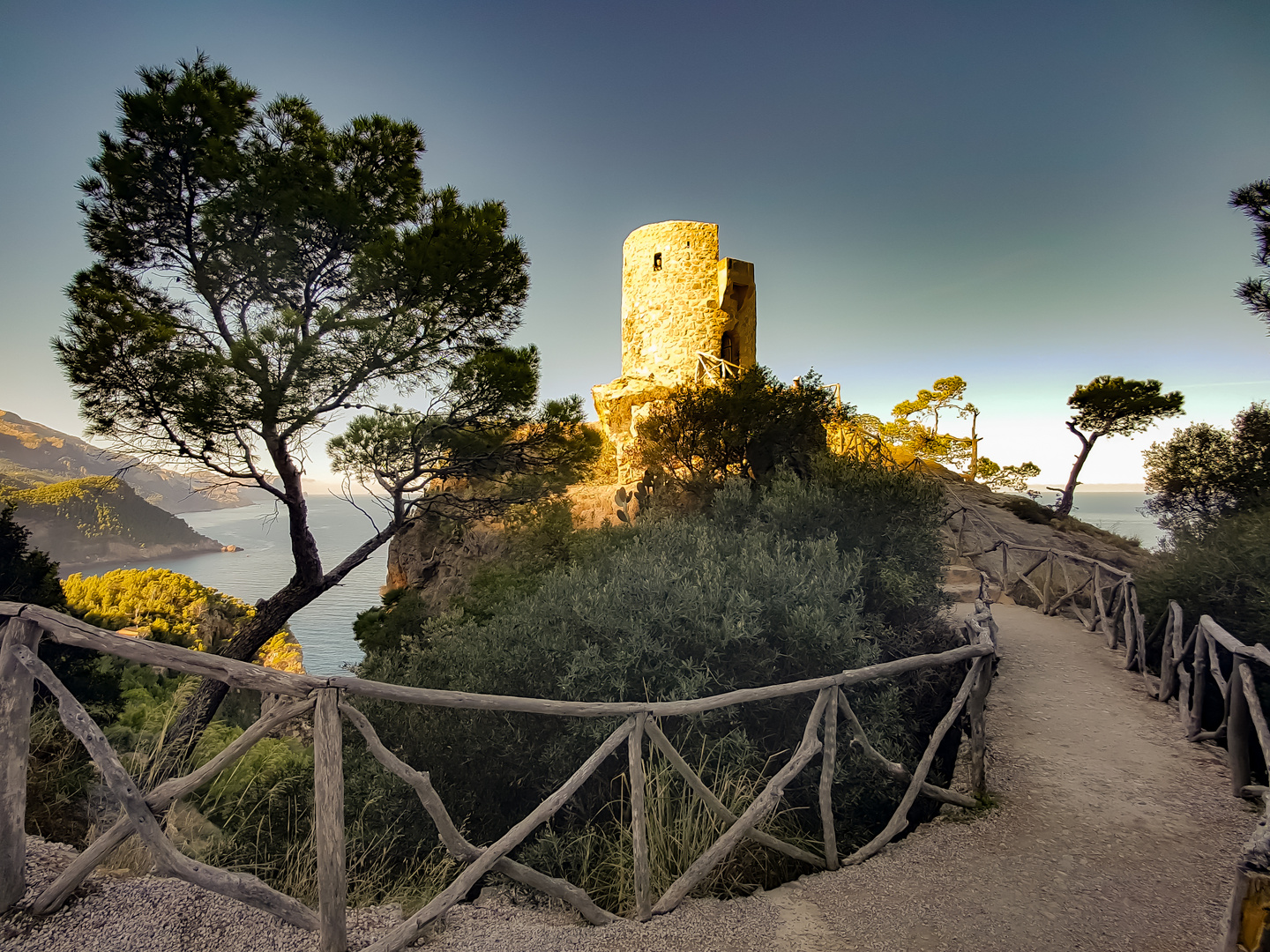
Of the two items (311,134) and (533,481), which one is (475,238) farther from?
(533,481)

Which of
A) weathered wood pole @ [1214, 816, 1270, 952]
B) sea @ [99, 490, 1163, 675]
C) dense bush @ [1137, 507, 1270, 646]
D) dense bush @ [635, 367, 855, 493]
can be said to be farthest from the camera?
sea @ [99, 490, 1163, 675]

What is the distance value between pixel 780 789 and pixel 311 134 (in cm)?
987

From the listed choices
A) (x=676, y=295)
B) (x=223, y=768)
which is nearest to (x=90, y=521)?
(x=676, y=295)

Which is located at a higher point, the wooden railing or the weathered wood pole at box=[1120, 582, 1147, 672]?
the wooden railing

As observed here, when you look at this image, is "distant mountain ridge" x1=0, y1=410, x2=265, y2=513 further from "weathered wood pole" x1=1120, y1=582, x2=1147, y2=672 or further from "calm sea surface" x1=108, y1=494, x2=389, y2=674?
"weathered wood pole" x1=1120, y1=582, x2=1147, y2=672

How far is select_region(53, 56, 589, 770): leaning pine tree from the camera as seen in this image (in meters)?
6.78

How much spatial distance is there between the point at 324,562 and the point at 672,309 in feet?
60.7

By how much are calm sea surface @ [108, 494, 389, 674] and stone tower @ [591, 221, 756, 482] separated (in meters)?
6.37

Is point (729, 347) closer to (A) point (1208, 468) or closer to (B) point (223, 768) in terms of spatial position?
(A) point (1208, 468)

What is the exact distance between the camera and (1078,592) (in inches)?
343

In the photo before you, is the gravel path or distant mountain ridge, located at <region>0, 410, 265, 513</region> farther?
distant mountain ridge, located at <region>0, 410, 265, 513</region>

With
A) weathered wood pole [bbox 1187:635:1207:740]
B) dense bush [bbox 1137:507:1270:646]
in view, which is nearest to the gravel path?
weathered wood pole [bbox 1187:635:1207:740]

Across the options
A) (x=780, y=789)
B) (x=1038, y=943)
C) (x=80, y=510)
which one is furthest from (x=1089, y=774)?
(x=80, y=510)

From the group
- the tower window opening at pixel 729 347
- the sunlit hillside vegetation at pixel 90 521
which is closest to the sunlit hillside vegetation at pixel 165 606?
the sunlit hillside vegetation at pixel 90 521
